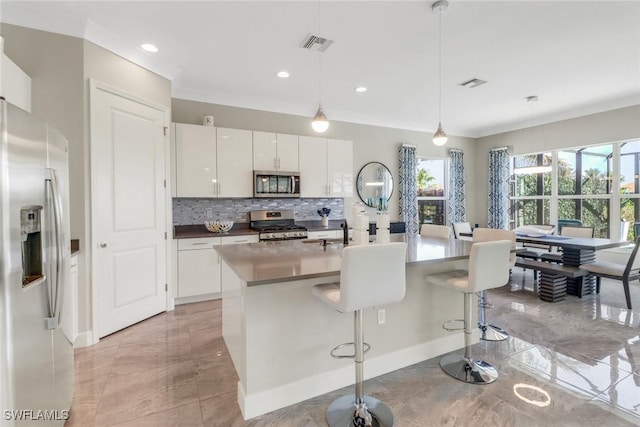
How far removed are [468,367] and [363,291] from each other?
52.9 inches

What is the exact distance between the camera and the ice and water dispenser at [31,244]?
1418 millimetres

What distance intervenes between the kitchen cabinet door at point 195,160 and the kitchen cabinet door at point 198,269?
0.69 metres

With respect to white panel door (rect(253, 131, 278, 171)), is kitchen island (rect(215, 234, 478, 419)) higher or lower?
lower

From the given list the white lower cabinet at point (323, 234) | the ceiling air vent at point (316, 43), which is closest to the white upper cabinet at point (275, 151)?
the white lower cabinet at point (323, 234)

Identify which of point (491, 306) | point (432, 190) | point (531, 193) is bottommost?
point (491, 306)

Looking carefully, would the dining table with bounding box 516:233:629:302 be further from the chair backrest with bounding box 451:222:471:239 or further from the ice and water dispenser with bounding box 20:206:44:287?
the ice and water dispenser with bounding box 20:206:44:287

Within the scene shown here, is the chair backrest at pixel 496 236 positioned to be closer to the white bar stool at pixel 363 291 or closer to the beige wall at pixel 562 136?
the white bar stool at pixel 363 291

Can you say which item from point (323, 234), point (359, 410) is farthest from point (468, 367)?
point (323, 234)

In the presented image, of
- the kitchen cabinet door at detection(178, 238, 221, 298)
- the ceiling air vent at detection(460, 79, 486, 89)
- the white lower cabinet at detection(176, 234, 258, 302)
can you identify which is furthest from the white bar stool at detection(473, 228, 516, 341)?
the kitchen cabinet door at detection(178, 238, 221, 298)

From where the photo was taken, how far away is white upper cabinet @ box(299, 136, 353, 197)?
4895 millimetres

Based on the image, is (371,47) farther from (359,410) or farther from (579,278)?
(579,278)

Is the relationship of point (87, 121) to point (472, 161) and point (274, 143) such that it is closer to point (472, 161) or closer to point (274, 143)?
point (274, 143)

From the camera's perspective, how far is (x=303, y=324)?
2.11m

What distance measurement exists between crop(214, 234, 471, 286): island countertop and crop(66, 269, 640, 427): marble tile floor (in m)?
0.94
